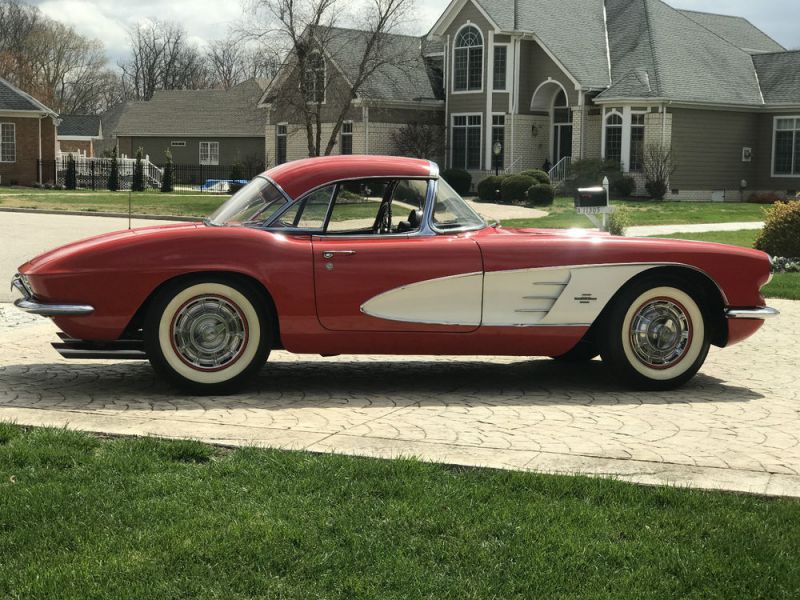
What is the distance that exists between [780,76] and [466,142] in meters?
12.9

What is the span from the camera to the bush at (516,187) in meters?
37.4

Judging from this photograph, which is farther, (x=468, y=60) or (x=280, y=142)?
(x=280, y=142)

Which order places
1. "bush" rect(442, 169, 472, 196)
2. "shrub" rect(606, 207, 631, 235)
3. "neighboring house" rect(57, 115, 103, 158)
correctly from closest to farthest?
"shrub" rect(606, 207, 631, 235) < "bush" rect(442, 169, 472, 196) < "neighboring house" rect(57, 115, 103, 158)

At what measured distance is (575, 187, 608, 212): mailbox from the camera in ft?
35.9

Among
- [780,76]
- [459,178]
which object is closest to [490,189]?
[459,178]

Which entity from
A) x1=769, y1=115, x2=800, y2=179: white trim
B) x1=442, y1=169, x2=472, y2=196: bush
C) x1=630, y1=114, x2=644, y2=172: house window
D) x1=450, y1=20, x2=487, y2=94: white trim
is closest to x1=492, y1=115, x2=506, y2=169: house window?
x1=450, y1=20, x2=487, y2=94: white trim

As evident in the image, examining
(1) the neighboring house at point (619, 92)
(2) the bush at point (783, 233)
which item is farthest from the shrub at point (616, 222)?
(1) the neighboring house at point (619, 92)

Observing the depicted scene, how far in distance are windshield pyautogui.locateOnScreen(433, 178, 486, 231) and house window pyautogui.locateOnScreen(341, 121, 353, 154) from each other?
40926 millimetres

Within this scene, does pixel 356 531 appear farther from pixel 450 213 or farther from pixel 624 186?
pixel 624 186

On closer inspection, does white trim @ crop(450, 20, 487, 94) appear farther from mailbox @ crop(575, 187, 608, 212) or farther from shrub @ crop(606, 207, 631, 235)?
mailbox @ crop(575, 187, 608, 212)

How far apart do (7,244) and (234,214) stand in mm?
13517

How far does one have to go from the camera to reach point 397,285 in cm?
703

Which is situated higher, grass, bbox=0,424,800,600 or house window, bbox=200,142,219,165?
house window, bbox=200,142,219,165

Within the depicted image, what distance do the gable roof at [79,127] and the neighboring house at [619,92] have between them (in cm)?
3835
